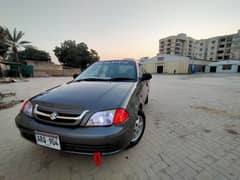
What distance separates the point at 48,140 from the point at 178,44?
248 feet

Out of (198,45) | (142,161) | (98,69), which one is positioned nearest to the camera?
(142,161)

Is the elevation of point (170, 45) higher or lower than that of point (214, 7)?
higher

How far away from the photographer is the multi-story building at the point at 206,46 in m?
48.5

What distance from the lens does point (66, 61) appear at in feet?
119

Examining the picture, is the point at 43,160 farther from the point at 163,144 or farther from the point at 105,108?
the point at 163,144

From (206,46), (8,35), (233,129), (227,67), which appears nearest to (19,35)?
(8,35)

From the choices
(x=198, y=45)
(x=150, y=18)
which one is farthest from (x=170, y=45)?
(x=150, y=18)

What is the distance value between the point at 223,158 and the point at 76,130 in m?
2.09

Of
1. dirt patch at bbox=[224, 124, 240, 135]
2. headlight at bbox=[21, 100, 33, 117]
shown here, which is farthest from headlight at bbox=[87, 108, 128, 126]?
dirt patch at bbox=[224, 124, 240, 135]

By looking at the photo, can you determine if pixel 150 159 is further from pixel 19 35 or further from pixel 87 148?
pixel 19 35

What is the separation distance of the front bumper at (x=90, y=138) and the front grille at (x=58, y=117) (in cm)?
5

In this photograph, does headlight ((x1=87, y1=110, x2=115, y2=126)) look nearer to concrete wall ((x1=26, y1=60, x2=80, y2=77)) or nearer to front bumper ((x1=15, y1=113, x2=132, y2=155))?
front bumper ((x1=15, y1=113, x2=132, y2=155))

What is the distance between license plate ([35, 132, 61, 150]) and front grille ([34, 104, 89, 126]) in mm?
133

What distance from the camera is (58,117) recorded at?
1231mm
